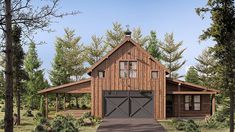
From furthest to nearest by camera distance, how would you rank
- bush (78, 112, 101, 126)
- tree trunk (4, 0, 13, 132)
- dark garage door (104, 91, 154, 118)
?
dark garage door (104, 91, 154, 118) → bush (78, 112, 101, 126) → tree trunk (4, 0, 13, 132)

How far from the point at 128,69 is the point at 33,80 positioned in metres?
19.7

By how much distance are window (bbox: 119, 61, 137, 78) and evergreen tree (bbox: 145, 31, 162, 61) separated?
24469 millimetres

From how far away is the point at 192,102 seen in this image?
40.7 metres

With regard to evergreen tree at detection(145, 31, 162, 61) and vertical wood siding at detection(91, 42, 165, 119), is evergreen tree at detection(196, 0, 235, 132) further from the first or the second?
evergreen tree at detection(145, 31, 162, 61)

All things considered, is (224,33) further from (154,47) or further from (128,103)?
(154,47)

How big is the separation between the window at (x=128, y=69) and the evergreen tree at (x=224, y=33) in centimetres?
1257

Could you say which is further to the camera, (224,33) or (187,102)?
(187,102)

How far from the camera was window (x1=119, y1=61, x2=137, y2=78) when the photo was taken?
38844 millimetres

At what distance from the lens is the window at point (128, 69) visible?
38.8m

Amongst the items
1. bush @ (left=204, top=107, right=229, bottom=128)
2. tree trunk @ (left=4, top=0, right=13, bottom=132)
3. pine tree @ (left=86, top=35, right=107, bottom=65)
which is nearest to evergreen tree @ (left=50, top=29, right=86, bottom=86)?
pine tree @ (left=86, top=35, right=107, bottom=65)

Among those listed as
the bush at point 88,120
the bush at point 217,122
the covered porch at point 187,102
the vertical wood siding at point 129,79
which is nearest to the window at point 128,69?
the vertical wood siding at point 129,79

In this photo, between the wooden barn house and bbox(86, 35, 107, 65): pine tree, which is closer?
the wooden barn house

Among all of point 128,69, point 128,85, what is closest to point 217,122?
point 128,85

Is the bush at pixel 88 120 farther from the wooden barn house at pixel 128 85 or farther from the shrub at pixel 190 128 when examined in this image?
the shrub at pixel 190 128
